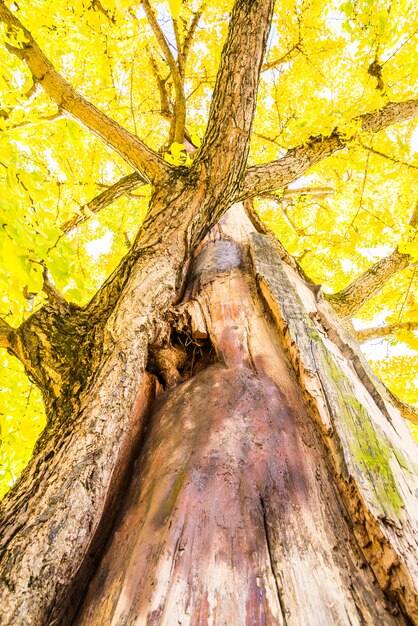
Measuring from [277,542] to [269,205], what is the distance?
7836 mm

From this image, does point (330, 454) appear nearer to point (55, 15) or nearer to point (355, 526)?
point (355, 526)

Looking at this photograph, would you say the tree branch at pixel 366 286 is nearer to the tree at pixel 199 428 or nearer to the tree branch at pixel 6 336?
the tree at pixel 199 428

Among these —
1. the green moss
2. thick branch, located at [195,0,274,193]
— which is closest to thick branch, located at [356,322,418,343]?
thick branch, located at [195,0,274,193]

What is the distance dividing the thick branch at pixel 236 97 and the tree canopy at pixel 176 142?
0.04 m

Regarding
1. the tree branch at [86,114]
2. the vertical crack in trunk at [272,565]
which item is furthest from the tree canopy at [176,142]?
the vertical crack in trunk at [272,565]

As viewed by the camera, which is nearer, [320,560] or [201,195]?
[320,560]

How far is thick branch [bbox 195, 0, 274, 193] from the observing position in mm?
2461

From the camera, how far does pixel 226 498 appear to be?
3.42 feet

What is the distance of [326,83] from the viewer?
5875 millimetres

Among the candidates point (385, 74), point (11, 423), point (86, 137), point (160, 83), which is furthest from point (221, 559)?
point (160, 83)

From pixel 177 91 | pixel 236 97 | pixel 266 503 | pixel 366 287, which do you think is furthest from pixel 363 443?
pixel 177 91

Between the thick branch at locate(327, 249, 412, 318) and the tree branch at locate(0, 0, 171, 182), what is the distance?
2355mm

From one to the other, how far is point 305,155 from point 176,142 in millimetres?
1510

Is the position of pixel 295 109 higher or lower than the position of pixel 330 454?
higher
